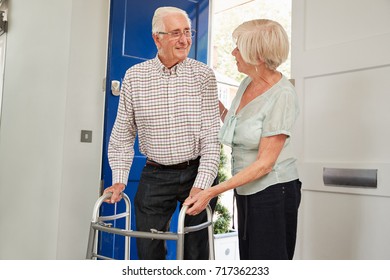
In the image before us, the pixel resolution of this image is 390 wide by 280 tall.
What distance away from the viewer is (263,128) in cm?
129

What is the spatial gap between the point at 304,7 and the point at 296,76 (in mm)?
346

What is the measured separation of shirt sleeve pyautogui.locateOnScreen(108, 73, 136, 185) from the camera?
59.4 inches

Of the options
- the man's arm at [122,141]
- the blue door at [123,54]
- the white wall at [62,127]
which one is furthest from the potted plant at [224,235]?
the man's arm at [122,141]

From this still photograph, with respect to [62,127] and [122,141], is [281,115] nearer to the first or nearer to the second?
[122,141]

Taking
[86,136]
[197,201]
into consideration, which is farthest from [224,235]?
[197,201]

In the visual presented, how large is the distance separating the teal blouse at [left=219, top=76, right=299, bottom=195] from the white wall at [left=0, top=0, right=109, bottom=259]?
1.23 m

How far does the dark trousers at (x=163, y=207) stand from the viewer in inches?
58.3

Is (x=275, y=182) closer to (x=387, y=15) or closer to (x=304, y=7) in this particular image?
(x=387, y=15)

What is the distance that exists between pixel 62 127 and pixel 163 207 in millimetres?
1074

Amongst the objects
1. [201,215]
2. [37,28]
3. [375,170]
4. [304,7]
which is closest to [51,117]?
[37,28]

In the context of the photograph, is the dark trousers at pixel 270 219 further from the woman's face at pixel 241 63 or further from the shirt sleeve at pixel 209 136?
the woman's face at pixel 241 63

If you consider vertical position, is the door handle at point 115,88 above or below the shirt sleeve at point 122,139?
above

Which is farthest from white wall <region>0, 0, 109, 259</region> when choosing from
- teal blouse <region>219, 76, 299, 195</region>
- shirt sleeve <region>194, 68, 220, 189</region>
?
teal blouse <region>219, 76, 299, 195</region>

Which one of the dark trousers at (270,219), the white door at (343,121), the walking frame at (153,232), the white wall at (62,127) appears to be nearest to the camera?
the walking frame at (153,232)
